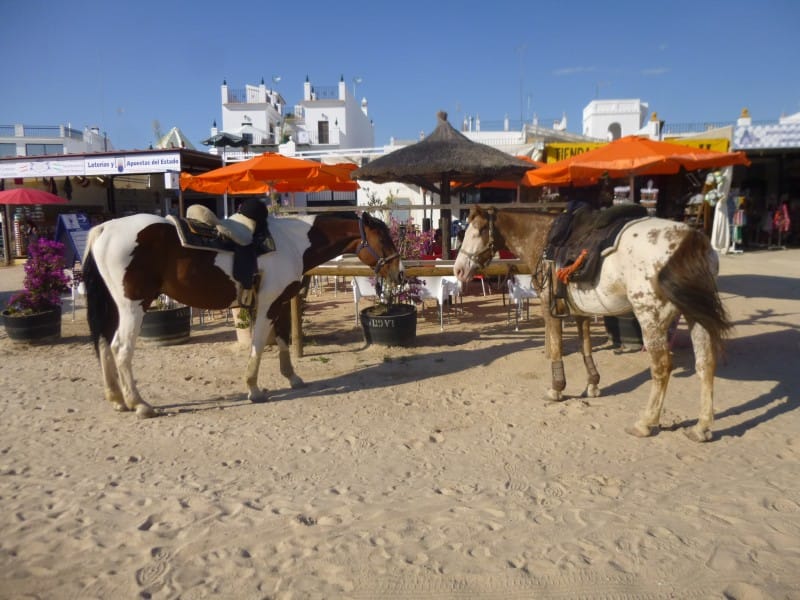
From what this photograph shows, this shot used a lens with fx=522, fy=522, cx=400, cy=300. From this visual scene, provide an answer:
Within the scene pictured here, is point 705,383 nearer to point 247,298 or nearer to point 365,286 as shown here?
point 247,298

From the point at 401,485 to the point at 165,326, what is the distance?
497 centimetres

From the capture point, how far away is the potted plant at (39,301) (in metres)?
7.04

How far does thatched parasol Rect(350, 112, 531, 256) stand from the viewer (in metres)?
7.49

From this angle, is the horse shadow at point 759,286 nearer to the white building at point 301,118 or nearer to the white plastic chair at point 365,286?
the white plastic chair at point 365,286

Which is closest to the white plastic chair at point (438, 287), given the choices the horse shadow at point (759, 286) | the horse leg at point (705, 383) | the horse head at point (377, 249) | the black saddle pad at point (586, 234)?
the horse head at point (377, 249)

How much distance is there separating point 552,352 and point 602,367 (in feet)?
4.58

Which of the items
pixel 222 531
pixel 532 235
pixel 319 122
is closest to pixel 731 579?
pixel 222 531

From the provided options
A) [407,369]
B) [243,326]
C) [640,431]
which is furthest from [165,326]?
[640,431]

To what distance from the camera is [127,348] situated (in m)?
4.37

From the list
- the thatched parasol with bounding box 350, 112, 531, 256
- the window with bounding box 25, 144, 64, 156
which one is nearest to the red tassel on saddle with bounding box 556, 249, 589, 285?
the thatched parasol with bounding box 350, 112, 531, 256

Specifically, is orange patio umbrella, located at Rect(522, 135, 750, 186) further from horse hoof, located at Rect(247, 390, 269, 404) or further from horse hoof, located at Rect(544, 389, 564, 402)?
horse hoof, located at Rect(247, 390, 269, 404)

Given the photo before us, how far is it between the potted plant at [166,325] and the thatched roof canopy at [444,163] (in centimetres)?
330

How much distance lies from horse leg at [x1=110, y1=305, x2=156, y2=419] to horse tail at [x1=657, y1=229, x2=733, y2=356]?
13.6 feet

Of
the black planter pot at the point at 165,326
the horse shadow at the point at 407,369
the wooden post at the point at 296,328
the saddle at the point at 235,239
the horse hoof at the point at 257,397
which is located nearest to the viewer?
the saddle at the point at 235,239
